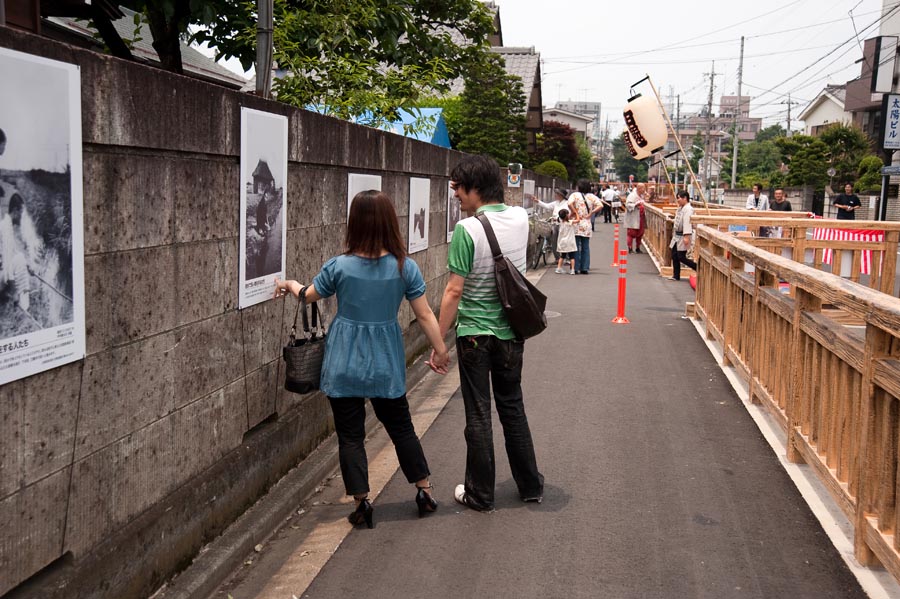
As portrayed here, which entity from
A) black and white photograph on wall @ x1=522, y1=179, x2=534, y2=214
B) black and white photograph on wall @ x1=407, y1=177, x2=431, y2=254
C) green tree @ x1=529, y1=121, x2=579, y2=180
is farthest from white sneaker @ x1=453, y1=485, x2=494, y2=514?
green tree @ x1=529, y1=121, x2=579, y2=180

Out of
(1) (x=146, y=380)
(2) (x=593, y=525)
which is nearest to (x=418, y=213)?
(2) (x=593, y=525)

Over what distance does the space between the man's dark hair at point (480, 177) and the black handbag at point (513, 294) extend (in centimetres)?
18

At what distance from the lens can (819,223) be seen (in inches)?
413

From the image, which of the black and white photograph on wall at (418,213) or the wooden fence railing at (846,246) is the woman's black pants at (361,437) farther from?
the wooden fence railing at (846,246)

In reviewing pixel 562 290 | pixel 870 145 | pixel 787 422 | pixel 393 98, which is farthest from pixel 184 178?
pixel 870 145

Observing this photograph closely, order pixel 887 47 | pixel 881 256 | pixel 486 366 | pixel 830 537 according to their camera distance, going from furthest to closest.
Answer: pixel 887 47 < pixel 881 256 < pixel 486 366 < pixel 830 537

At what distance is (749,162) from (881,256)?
10965 cm

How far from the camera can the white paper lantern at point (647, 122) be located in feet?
66.9

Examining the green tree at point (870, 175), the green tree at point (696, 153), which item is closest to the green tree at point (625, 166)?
the green tree at point (696, 153)

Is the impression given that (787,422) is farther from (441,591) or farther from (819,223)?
(819,223)

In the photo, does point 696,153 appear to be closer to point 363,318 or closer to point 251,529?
point 363,318

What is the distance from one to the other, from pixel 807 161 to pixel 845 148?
1.96 metres

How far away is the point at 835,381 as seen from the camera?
4953 mm

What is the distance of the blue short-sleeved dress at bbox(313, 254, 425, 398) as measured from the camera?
467cm
